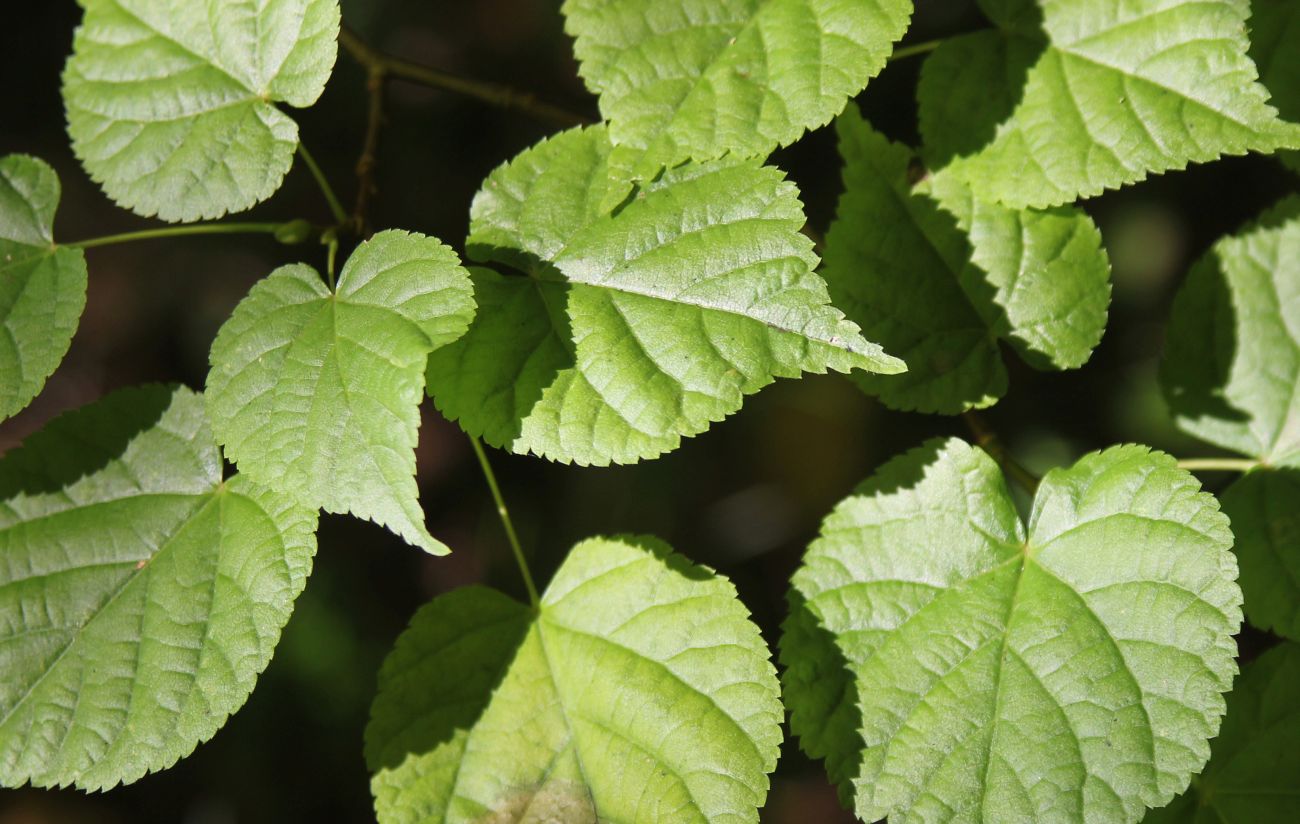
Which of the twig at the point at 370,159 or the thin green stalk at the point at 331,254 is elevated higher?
the twig at the point at 370,159

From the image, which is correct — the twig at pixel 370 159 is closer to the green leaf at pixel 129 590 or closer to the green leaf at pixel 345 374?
the green leaf at pixel 345 374

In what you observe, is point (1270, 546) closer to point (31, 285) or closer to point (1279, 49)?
point (1279, 49)

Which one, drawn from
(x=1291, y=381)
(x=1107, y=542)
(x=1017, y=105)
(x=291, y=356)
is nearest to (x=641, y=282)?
(x=291, y=356)

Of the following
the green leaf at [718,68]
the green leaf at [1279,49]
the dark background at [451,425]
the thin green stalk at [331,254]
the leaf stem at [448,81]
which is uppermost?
the green leaf at [1279,49]

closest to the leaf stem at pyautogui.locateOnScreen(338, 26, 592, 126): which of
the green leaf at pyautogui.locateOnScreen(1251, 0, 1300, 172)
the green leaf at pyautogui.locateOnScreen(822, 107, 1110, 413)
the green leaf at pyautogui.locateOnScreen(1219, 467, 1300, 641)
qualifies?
the green leaf at pyautogui.locateOnScreen(822, 107, 1110, 413)

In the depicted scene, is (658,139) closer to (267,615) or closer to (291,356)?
(291,356)

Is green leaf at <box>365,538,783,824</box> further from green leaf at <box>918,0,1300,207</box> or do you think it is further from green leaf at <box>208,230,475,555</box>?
green leaf at <box>918,0,1300,207</box>

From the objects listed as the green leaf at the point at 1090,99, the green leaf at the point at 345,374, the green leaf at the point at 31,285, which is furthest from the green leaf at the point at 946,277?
the green leaf at the point at 31,285

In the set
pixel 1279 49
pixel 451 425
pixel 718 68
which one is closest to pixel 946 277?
pixel 718 68
